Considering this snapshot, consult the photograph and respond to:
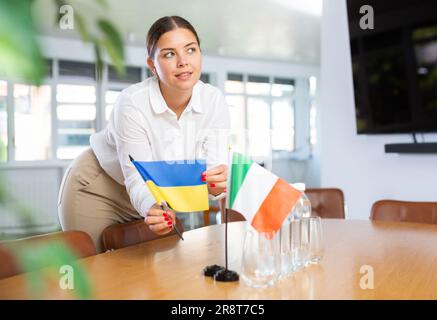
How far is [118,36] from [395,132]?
11.5 ft

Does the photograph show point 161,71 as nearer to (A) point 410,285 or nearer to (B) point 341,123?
(A) point 410,285

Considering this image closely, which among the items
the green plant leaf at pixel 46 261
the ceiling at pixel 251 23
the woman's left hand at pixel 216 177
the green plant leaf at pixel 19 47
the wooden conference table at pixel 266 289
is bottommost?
the wooden conference table at pixel 266 289

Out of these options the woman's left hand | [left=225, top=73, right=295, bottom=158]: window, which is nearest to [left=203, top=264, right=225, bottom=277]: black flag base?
the woman's left hand

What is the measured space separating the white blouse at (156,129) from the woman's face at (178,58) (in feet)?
0.49

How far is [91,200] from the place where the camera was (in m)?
2.16

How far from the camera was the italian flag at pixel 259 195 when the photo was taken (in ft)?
3.63

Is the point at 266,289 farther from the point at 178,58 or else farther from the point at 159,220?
the point at 178,58

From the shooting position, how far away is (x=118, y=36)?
1.00 ft

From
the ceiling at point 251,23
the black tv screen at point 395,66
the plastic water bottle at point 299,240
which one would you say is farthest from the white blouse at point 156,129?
the ceiling at point 251,23

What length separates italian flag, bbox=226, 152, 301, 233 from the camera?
111 cm

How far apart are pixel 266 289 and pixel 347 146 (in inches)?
121

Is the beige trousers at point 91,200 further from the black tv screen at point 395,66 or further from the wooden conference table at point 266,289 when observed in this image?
the black tv screen at point 395,66
